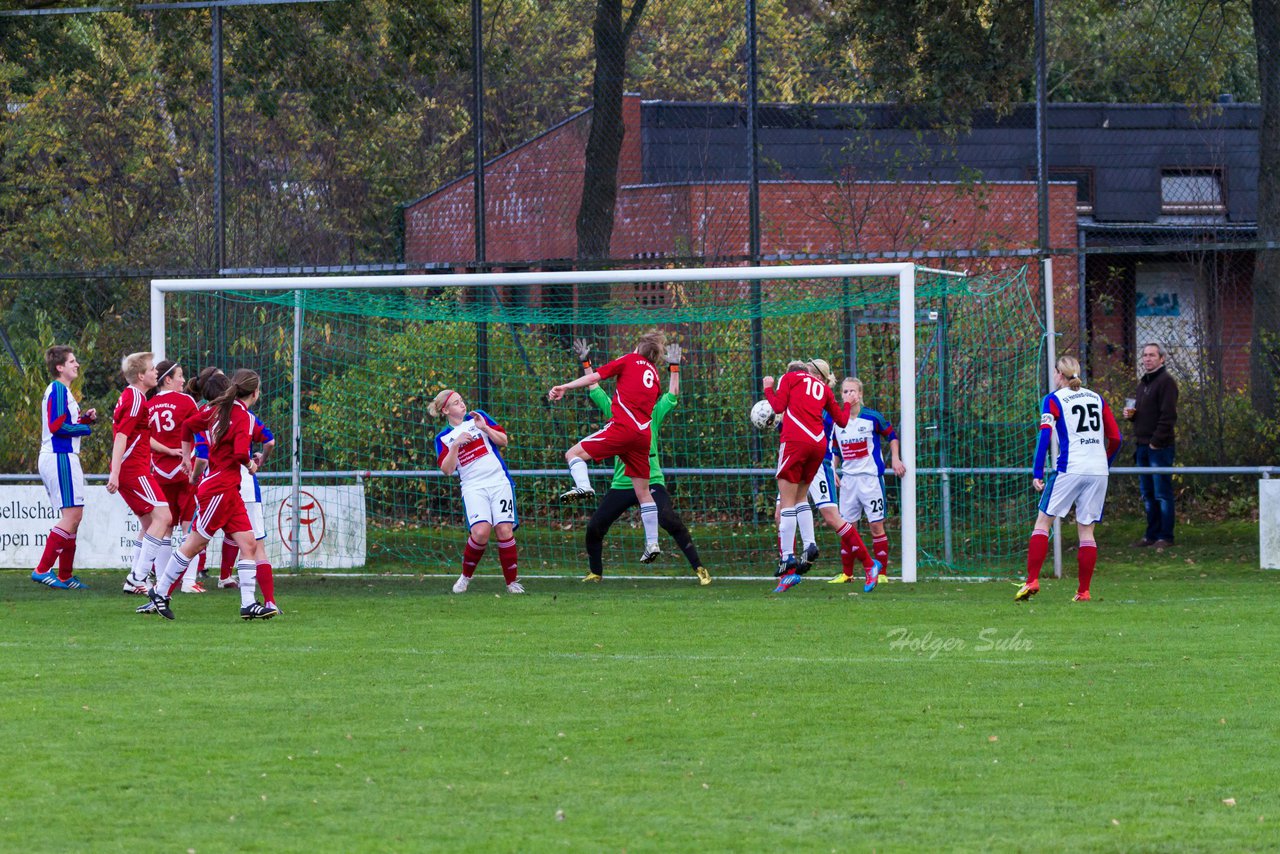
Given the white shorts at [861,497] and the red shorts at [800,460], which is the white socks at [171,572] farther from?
the white shorts at [861,497]

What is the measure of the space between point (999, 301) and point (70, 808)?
37.5 ft

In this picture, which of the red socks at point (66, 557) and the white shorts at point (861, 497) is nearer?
the red socks at point (66, 557)

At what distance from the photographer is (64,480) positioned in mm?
13844

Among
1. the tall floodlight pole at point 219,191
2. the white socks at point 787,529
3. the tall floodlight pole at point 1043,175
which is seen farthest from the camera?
the tall floodlight pole at point 219,191

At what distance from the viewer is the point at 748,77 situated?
16.2 metres

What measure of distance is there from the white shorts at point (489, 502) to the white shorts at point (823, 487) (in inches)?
102

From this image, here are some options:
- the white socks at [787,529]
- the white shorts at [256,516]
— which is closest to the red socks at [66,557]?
the white shorts at [256,516]

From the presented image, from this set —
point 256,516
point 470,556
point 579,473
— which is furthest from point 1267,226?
point 256,516

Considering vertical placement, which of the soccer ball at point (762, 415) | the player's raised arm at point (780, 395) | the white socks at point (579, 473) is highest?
the player's raised arm at point (780, 395)

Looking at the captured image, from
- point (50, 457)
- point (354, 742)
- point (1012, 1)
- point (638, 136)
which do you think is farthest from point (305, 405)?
point (354, 742)

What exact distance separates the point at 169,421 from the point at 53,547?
1.91 meters

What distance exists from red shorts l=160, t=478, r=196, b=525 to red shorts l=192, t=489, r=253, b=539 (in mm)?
1956

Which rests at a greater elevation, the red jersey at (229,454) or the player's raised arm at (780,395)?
the player's raised arm at (780,395)

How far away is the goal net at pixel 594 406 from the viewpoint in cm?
1538
